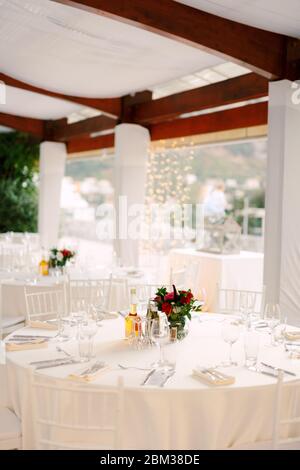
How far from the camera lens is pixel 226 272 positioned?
698 centimetres

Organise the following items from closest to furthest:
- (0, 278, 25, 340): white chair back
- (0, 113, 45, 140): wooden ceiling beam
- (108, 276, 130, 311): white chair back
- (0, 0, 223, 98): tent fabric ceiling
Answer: (0, 0, 223, 98): tent fabric ceiling < (0, 278, 25, 340): white chair back < (108, 276, 130, 311): white chair back < (0, 113, 45, 140): wooden ceiling beam

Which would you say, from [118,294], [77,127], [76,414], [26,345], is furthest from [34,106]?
[76,414]

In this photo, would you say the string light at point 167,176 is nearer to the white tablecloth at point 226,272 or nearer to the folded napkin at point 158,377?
the white tablecloth at point 226,272

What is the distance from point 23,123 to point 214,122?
484cm

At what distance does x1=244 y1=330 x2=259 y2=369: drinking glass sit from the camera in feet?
8.91

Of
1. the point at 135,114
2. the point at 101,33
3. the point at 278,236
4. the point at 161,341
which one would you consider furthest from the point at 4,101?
the point at 161,341

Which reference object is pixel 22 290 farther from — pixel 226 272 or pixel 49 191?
pixel 49 191

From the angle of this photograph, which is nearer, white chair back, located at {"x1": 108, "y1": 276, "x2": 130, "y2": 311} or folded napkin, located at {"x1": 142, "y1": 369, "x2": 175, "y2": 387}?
folded napkin, located at {"x1": 142, "y1": 369, "x2": 175, "y2": 387}

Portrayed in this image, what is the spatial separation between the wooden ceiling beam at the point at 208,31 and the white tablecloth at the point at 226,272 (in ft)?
9.10

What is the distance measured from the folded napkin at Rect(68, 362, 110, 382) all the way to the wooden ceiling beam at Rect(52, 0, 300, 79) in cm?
263

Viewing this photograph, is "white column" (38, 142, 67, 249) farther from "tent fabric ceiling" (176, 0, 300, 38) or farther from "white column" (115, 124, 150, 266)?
"tent fabric ceiling" (176, 0, 300, 38)

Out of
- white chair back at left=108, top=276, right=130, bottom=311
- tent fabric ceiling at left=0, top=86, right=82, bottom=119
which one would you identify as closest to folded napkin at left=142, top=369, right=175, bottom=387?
white chair back at left=108, top=276, right=130, bottom=311

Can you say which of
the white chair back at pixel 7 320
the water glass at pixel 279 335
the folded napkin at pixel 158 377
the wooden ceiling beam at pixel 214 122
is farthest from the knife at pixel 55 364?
the wooden ceiling beam at pixel 214 122

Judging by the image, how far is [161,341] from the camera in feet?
8.82
